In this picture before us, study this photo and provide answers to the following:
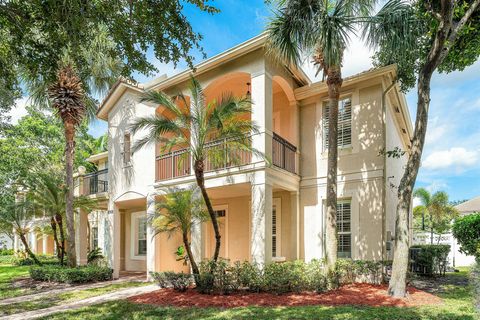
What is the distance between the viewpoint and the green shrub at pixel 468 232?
12797 mm

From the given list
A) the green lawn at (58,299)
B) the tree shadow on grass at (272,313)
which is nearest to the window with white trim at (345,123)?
the tree shadow on grass at (272,313)

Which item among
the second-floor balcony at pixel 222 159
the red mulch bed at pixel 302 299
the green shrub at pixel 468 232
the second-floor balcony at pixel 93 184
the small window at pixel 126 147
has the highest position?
the small window at pixel 126 147

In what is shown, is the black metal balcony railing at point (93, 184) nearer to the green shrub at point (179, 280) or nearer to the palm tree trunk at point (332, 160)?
the green shrub at point (179, 280)

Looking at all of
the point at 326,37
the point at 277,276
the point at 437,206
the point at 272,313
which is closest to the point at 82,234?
the point at 277,276

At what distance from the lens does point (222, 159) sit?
39.4 ft

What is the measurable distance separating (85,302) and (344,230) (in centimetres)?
891

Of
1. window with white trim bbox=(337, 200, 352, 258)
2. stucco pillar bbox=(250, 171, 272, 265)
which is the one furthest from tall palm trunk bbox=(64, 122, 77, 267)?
window with white trim bbox=(337, 200, 352, 258)

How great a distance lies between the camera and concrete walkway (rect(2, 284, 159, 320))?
9398 mm

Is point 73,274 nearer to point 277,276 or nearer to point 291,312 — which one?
point 277,276

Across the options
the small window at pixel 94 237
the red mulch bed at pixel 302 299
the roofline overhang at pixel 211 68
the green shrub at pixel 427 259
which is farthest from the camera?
the small window at pixel 94 237

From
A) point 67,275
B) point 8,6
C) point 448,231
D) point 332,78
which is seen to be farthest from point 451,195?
point 8,6

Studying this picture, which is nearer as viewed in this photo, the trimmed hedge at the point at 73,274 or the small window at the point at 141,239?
the trimmed hedge at the point at 73,274

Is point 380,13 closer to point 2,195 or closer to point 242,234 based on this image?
point 242,234

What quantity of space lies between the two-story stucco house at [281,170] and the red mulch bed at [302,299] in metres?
1.51
